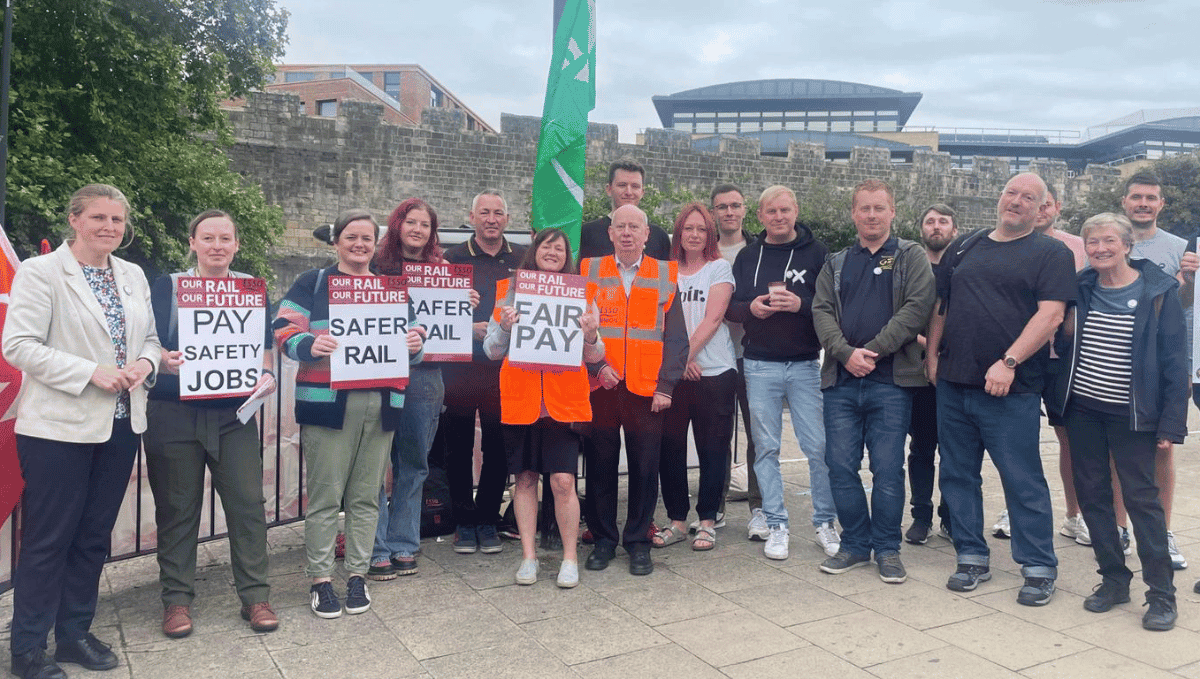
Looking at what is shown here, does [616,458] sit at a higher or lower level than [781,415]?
lower

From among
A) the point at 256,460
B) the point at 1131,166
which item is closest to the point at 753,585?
the point at 256,460

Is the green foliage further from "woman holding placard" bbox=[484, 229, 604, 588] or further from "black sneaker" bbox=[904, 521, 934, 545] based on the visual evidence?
"woman holding placard" bbox=[484, 229, 604, 588]

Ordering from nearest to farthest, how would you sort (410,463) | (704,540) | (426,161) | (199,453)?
1. (199,453)
2. (410,463)
3. (704,540)
4. (426,161)

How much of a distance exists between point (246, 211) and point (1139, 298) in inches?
623

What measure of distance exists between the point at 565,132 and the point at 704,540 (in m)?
2.50

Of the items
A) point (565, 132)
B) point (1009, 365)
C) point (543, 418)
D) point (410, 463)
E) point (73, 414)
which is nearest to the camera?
point (73, 414)

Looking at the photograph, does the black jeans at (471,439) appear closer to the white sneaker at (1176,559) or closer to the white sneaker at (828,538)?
the white sneaker at (828,538)

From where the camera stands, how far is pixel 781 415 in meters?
5.31

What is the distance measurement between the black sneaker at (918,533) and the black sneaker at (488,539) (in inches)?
96.9

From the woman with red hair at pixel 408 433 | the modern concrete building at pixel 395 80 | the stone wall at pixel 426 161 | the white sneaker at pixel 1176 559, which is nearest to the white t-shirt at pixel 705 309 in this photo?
the woman with red hair at pixel 408 433

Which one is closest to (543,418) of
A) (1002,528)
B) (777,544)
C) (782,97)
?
(777,544)

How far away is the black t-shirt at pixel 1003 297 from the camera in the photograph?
4.50 meters

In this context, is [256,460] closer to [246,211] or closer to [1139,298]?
[1139,298]

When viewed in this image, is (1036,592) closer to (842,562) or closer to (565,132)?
(842,562)
